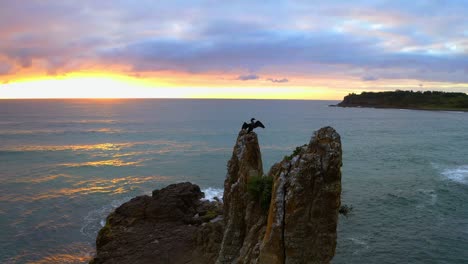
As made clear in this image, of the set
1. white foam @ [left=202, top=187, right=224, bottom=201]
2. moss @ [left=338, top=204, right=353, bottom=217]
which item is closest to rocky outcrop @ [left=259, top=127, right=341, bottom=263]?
moss @ [left=338, top=204, right=353, bottom=217]

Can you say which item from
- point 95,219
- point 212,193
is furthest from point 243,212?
point 212,193

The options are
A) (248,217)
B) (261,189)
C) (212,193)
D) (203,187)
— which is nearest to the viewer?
(261,189)

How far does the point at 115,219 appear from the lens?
131 ft

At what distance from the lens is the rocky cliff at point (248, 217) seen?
18250 mm

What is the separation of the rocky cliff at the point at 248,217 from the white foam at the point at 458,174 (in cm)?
3604

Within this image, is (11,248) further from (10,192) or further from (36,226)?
(10,192)

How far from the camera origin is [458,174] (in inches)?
2346

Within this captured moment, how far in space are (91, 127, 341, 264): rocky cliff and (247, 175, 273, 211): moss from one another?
6 cm

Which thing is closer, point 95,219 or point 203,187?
point 95,219

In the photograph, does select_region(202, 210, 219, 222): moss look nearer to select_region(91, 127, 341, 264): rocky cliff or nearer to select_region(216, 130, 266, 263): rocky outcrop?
select_region(91, 127, 341, 264): rocky cliff

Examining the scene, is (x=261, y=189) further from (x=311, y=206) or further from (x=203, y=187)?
(x=203, y=187)

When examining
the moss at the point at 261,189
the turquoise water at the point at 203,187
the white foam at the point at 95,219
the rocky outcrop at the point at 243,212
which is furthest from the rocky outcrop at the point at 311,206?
the white foam at the point at 95,219

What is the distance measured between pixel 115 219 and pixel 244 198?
64.4ft

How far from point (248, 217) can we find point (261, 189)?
201 cm
